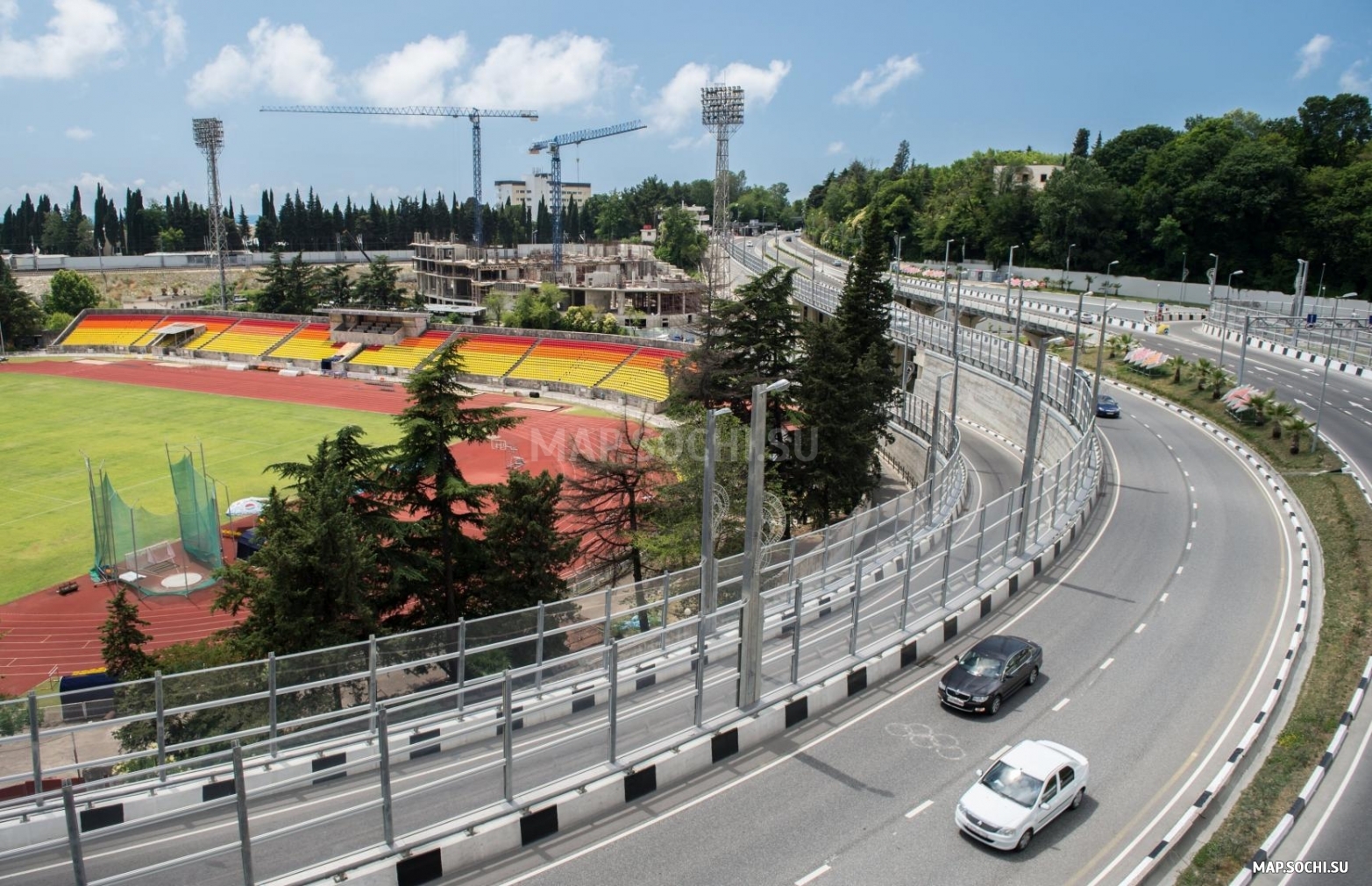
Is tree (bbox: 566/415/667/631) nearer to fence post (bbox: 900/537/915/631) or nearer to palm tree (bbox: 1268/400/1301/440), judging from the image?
fence post (bbox: 900/537/915/631)

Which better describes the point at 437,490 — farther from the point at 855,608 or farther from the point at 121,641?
the point at 855,608

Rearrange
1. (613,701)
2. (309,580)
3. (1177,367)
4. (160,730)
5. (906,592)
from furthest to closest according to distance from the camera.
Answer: (1177,367), (309,580), (906,592), (613,701), (160,730)

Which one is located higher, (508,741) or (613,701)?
(613,701)

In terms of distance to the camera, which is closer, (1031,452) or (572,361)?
(1031,452)

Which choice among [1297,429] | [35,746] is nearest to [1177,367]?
[1297,429]

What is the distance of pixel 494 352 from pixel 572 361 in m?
8.10

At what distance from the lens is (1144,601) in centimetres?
2062

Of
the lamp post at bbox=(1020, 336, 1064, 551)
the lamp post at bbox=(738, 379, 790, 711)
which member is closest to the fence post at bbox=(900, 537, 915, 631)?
the lamp post at bbox=(738, 379, 790, 711)

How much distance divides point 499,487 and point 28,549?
71.1 ft

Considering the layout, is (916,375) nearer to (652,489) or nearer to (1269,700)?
(652,489)

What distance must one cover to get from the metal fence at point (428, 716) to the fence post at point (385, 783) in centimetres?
2

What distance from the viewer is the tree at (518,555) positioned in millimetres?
22344

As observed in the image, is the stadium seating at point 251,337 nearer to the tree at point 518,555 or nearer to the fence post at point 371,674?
the tree at point 518,555

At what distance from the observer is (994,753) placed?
1405 cm
